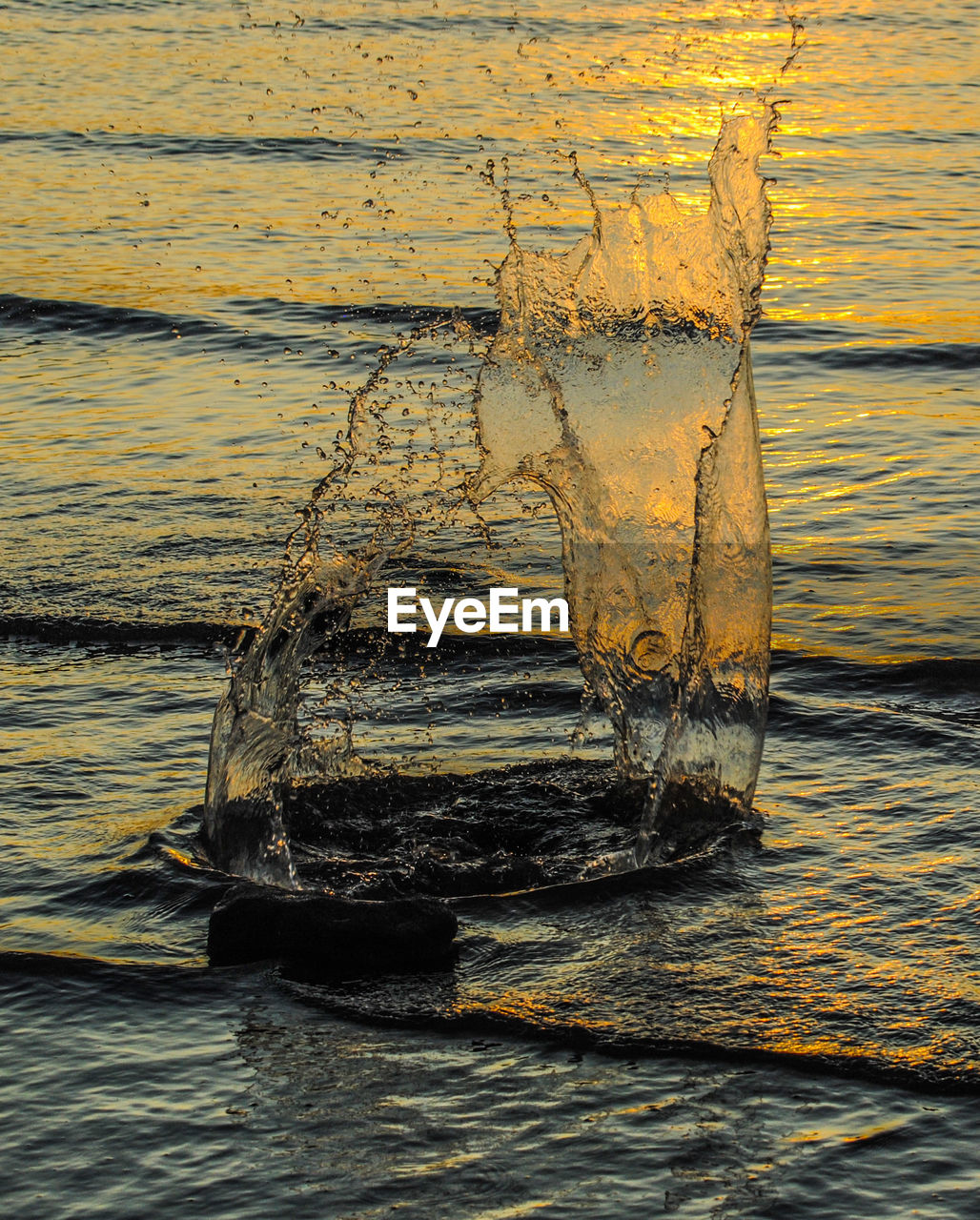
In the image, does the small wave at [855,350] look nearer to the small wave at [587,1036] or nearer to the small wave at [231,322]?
the small wave at [231,322]

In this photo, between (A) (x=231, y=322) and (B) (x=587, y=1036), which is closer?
(B) (x=587, y=1036)

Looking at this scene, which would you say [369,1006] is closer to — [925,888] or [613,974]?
[613,974]

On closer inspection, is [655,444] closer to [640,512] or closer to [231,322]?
[640,512]

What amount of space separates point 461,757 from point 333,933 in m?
1.72

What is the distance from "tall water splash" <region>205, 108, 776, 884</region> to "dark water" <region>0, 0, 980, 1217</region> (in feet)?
0.83

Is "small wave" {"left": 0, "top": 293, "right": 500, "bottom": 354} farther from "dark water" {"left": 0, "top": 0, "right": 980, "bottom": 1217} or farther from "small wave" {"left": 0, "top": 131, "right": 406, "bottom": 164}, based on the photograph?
"small wave" {"left": 0, "top": 131, "right": 406, "bottom": 164}

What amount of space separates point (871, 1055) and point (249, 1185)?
1.61 m

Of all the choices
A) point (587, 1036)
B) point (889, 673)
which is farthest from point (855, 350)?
point (587, 1036)

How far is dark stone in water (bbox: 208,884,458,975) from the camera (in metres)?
5.21

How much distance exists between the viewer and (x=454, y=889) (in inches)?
228

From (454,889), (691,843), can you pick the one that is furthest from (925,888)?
(454,889)

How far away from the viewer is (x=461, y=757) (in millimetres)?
6883

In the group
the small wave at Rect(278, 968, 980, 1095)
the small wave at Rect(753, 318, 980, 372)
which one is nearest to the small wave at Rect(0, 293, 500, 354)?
the small wave at Rect(753, 318, 980, 372)

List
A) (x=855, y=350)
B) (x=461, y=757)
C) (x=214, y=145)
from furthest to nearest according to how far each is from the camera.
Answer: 1. (x=214, y=145)
2. (x=855, y=350)
3. (x=461, y=757)
